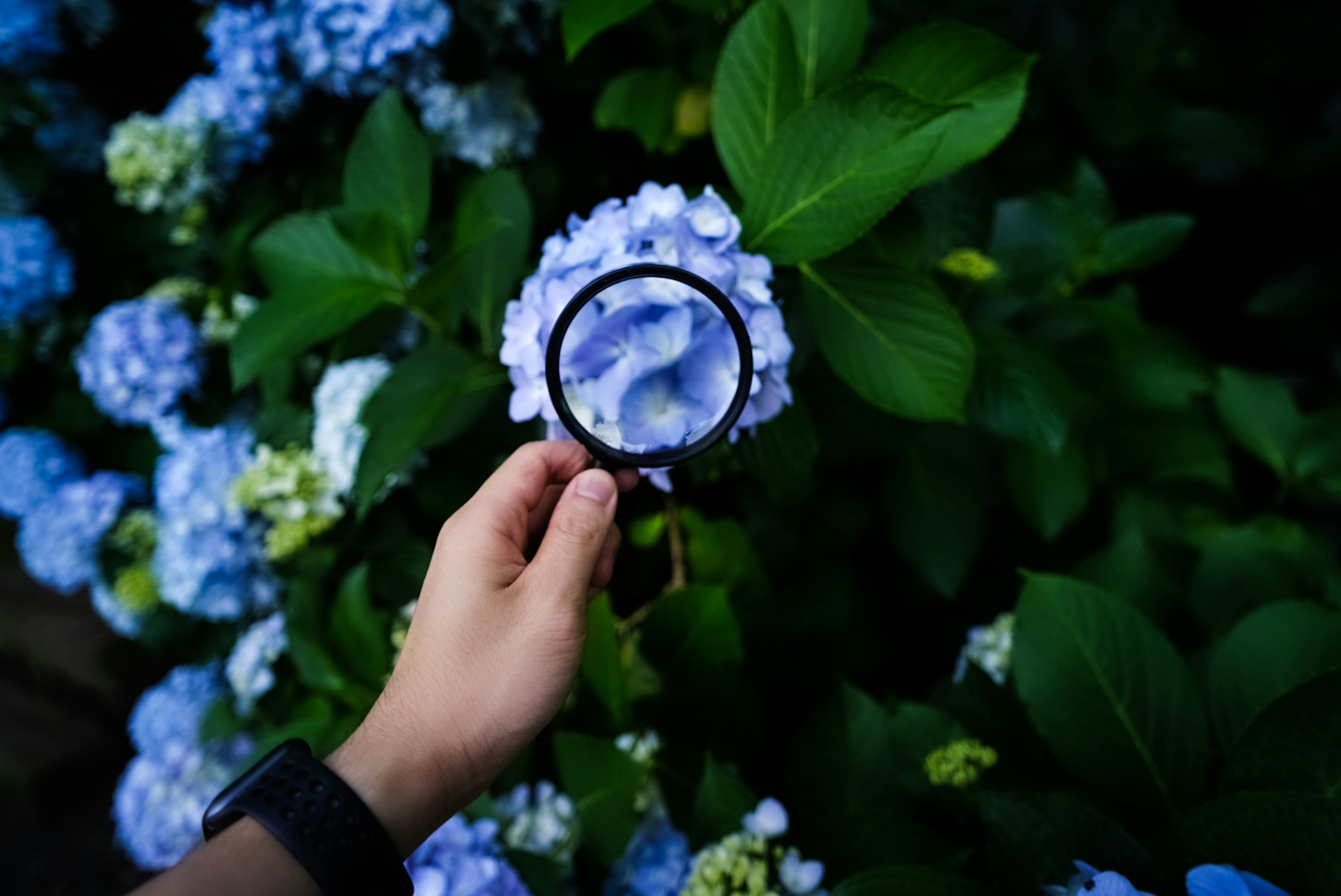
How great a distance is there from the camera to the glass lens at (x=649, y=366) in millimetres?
709

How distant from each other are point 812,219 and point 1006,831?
66cm

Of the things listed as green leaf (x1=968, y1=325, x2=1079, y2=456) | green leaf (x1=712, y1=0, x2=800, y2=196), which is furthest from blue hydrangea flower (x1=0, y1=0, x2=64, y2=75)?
green leaf (x1=968, y1=325, x2=1079, y2=456)

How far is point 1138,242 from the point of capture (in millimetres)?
1365

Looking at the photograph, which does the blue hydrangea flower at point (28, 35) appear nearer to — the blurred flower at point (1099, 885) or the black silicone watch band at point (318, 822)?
the black silicone watch band at point (318, 822)

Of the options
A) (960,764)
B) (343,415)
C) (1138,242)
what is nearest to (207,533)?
(343,415)

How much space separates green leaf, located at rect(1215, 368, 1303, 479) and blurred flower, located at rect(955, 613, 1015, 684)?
0.73m

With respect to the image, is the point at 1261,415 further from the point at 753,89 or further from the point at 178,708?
the point at 178,708

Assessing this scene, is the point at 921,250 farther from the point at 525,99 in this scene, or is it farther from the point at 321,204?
the point at 321,204

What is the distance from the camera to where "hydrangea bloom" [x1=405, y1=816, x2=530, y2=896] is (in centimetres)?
85

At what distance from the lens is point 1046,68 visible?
1.72m

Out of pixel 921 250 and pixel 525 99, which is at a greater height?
pixel 525 99

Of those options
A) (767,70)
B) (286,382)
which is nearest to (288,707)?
(286,382)

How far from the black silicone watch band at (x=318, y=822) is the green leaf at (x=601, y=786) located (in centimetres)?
31

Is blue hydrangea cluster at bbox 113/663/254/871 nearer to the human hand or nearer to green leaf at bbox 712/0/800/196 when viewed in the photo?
the human hand
